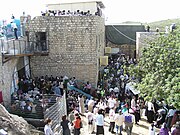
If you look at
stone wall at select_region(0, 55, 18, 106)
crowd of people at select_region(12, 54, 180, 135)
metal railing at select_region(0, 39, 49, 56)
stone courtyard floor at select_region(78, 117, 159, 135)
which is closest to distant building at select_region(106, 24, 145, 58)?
crowd of people at select_region(12, 54, 180, 135)

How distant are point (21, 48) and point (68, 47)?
10.3 feet

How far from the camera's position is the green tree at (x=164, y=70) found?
8672 mm

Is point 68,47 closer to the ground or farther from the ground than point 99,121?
farther from the ground

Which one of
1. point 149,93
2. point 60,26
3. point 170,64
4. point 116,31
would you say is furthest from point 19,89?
point 116,31

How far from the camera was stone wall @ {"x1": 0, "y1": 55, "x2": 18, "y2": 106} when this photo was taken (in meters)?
12.1

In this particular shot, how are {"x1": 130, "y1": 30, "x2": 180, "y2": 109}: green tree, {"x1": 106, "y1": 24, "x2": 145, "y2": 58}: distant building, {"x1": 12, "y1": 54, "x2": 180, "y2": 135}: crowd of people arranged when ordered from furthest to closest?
{"x1": 106, "y1": 24, "x2": 145, "y2": 58}: distant building, {"x1": 12, "y1": 54, "x2": 180, "y2": 135}: crowd of people, {"x1": 130, "y1": 30, "x2": 180, "y2": 109}: green tree

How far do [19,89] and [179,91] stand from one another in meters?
9.20

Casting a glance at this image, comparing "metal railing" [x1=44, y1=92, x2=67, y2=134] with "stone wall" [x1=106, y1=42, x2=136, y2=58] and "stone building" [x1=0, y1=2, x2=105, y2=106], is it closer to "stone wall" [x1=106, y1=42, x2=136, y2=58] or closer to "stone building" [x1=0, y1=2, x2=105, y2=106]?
"stone building" [x1=0, y1=2, x2=105, y2=106]

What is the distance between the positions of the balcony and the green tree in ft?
21.6

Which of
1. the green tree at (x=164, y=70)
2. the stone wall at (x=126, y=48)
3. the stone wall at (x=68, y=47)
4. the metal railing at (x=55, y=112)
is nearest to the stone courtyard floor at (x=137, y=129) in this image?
the metal railing at (x=55, y=112)

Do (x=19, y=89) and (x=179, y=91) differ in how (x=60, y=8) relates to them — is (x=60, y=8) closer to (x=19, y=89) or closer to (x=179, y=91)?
(x=19, y=89)

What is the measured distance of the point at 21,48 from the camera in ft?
48.6

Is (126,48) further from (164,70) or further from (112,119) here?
(112,119)

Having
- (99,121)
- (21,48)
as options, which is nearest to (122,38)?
(21,48)
